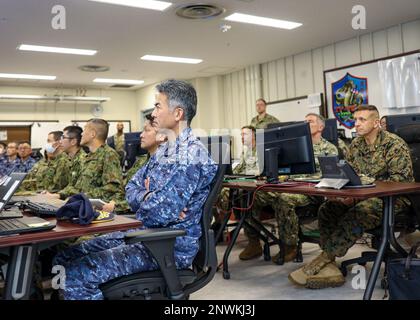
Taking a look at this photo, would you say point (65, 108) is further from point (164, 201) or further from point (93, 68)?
point (164, 201)

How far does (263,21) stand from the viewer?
5.72 metres

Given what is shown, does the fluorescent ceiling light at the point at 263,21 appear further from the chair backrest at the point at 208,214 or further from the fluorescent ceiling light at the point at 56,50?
the chair backrest at the point at 208,214

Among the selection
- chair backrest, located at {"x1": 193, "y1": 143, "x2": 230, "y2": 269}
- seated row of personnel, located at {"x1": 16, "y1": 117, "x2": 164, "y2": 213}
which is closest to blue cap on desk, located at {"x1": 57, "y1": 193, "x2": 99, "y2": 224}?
chair backrest, located at {"x1": 193, "y1": 143, "x2": 230, "y2": 269}

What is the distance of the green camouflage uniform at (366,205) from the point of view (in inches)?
103

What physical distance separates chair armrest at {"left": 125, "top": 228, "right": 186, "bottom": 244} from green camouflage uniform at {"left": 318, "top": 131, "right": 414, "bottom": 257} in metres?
1.54

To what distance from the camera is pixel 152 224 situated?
163 cm

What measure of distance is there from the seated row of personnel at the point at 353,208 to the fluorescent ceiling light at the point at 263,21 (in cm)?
295

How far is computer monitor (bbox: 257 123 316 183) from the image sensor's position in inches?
114

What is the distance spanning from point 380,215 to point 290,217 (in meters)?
0.81

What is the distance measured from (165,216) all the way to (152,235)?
160mm

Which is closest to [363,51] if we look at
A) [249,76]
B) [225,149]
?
[249,76]

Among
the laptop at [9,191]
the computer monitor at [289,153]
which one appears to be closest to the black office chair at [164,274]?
the laptop at [9,191]
